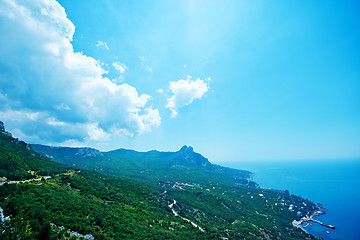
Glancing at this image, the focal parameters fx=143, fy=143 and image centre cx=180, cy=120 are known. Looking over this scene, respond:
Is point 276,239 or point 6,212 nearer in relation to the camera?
point 6,212

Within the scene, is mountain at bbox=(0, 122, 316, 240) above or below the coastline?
above

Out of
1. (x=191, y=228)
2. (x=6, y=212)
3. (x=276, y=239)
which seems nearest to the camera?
(x=6, y=212)

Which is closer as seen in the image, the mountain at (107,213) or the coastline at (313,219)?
the mountain at (107,213)

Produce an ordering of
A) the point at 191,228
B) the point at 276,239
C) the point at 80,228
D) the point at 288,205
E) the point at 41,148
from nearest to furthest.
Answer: the point at 80,228 < the point at 191,228 < the point at 276,239 < the point at 288,205 < the point at 41,148

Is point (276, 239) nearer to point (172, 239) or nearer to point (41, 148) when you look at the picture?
point (172, 239)

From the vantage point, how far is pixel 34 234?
18078mm

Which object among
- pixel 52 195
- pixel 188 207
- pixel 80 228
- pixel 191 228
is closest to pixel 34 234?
pixel 80 228

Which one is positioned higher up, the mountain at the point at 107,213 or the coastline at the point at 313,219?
the mountain at the point at 107,213

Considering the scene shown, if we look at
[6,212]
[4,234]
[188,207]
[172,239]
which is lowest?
[188,207]

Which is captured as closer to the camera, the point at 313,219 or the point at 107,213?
the point at 107,213

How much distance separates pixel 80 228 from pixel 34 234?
9416 millimetres

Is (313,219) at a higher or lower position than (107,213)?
lower

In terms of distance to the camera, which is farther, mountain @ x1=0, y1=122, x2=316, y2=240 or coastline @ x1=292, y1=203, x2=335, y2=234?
coastline @ x1=292, y1=203, x2=335, y2=234

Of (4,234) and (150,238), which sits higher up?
(4,234)
